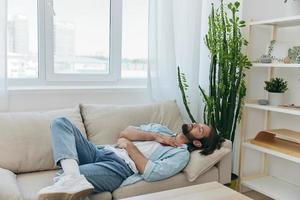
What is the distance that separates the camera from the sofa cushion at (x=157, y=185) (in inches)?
74.0

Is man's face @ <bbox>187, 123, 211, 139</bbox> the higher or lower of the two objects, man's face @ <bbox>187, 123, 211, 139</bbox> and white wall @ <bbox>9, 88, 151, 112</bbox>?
the lower

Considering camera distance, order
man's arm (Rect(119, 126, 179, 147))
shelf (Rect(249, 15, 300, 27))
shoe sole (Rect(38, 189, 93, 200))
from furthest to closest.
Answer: shelf (Rect(249, 15, 300, 27)) < man's arm (Rect(119, 126, 179, 147)) < shoe sole (Rect(38, 189, 93, 200))

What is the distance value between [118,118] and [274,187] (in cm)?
143

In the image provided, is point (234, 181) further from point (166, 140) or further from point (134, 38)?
point (134, 38)

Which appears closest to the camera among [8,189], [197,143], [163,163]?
[8,189]

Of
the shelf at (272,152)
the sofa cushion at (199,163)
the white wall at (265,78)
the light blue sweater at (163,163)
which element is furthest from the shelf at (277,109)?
the light blue sweater at (163,163)

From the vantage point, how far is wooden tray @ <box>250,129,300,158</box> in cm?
239

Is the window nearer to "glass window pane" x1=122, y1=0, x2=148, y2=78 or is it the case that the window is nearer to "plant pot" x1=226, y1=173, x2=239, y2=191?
"glass window pane" x1=122, y1=0, x2=148, y2=78

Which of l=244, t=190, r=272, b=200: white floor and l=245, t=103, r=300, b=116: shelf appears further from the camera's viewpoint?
l=244, t=190, r=272, b=200: white floor

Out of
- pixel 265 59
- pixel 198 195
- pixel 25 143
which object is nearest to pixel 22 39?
pixel 25 143

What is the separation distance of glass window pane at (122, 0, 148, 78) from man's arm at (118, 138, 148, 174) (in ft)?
3.19

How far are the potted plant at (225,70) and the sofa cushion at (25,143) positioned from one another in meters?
1.20

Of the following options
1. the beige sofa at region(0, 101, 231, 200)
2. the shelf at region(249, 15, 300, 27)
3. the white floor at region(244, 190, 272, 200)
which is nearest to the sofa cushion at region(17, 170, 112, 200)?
the beige sofa at region(0, 101, 231, 200)

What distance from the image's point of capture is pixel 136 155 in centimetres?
203
